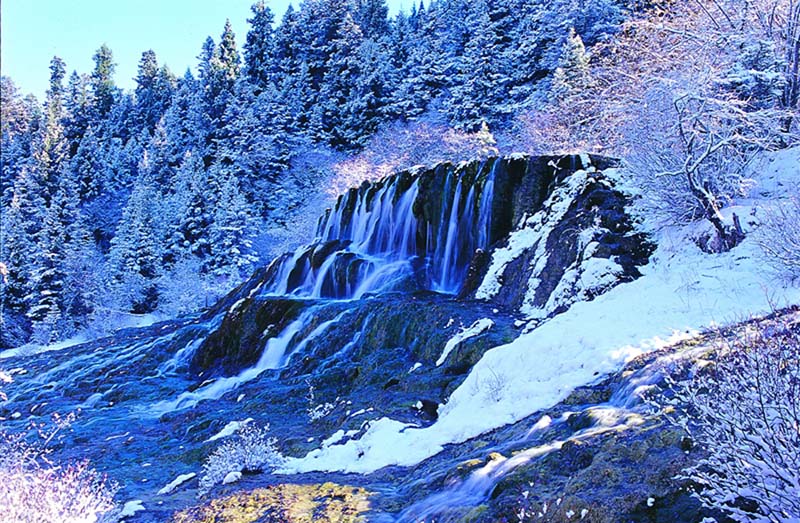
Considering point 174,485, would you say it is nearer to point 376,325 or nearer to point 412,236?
point 376,325

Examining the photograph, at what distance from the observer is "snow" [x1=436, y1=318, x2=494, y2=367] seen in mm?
10078

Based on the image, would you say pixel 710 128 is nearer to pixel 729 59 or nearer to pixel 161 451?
pixel 729 59

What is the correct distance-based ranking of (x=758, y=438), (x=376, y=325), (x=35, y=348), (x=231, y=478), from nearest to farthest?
(x=758, y=438) < (x=231, y=478) < (x=376, y=325) < (x=35, y=348)

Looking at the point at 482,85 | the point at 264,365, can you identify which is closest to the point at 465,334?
the point at 264,365

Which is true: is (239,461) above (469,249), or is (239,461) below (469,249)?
below

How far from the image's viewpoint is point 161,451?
10.0m

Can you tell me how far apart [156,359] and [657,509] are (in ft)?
59.2

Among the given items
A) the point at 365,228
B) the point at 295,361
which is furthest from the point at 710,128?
the point at 365,228

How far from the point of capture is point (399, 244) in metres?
18.5

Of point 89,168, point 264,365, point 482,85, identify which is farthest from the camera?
point 89,168

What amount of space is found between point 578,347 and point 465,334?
3.08 m

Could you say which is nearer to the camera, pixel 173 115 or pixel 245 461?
pixel 245 461

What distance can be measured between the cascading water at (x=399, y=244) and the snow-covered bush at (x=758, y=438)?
12269mm

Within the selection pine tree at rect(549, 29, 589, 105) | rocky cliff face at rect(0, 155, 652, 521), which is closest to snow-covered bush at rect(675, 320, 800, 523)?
rocky cliff face at rect(0, 155, 652, 521)
